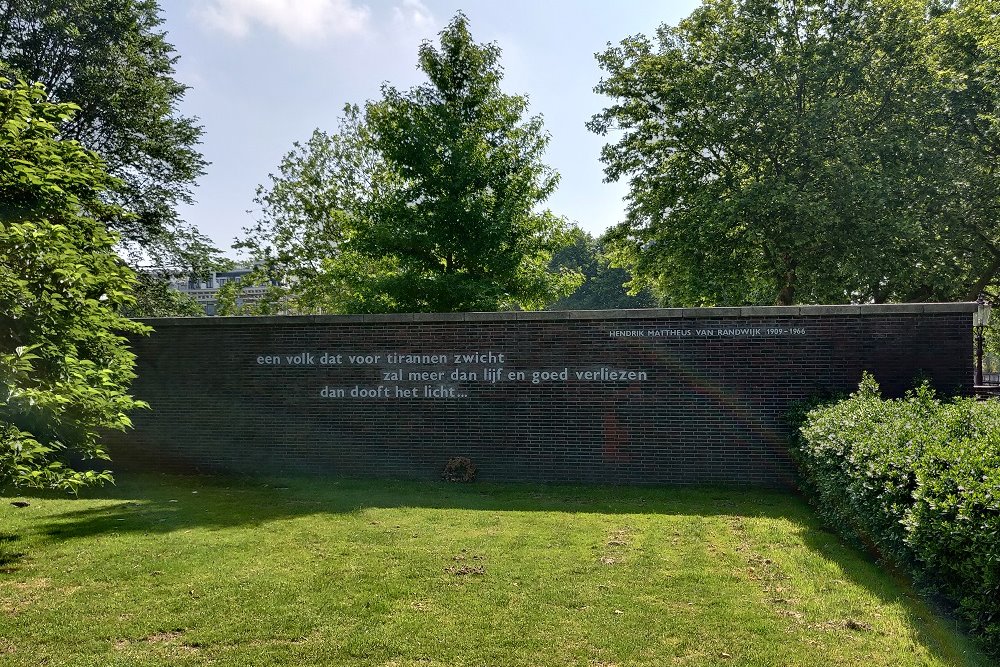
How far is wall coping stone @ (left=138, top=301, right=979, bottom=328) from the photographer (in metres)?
10.8

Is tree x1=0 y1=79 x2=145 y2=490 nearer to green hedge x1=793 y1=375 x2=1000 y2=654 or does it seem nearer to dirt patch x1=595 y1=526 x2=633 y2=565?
dirt patch x1=595 y1=526 x2=633 y2=565

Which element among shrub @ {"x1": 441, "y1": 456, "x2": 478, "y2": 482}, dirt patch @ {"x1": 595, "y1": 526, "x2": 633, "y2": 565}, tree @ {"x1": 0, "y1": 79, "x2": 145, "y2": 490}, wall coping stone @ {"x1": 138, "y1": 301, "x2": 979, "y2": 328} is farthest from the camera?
shrub @ {"x1": 441, "y1": 456, "x2": 478, "y2": 482}

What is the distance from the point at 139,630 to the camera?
4.89 m

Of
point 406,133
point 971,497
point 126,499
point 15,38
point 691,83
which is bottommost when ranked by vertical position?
point 126,499

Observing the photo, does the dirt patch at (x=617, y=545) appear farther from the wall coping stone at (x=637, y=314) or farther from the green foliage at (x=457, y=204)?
the green foliage at (x=457, y=204)

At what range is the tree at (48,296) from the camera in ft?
19.3

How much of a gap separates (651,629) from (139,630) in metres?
→ 3.64

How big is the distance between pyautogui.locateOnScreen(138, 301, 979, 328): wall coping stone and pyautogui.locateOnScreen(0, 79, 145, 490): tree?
16.3 feet

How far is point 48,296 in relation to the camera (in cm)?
636

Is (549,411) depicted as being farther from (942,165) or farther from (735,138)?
(942,165)

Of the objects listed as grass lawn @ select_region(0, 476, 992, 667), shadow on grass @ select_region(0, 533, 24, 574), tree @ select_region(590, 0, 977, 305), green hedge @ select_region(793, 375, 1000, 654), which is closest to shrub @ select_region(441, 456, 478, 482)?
grass lawn @ select_region(0, 476, 992, 667)

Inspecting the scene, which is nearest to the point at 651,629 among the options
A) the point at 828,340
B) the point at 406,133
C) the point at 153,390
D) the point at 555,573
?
the point at 555,573

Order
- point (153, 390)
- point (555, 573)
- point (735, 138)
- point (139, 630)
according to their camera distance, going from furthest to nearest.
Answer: point (735, 138), point (153, 390), point (555, 573), point (139, 630)

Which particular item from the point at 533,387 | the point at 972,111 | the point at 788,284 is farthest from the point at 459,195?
the point at 972,111
